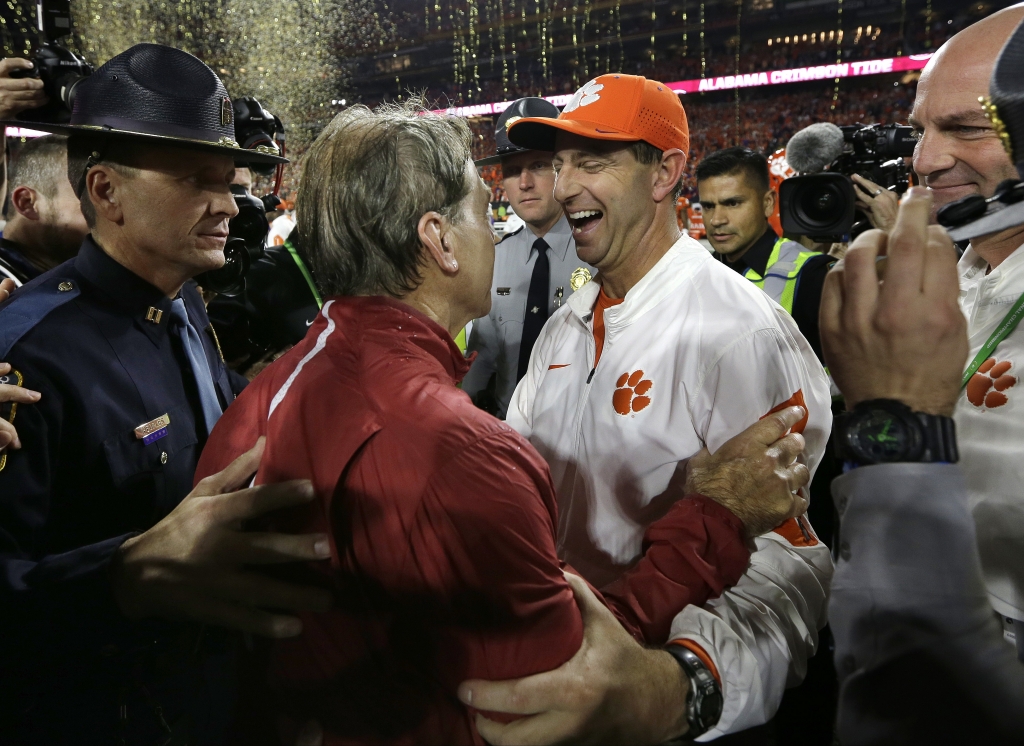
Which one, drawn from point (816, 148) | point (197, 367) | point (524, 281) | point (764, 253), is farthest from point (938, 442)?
point (816, 148)

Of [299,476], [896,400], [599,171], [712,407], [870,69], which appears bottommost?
[712,407]

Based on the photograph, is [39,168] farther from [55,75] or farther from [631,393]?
[631,393]

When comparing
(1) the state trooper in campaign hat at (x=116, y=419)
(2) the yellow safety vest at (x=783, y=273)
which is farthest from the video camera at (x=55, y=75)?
(2) the yellow safety vest at (x=783, y=273)

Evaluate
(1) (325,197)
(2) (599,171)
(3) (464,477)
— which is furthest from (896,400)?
(2) (599,171)

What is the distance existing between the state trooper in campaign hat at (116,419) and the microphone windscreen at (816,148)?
3.49 metres

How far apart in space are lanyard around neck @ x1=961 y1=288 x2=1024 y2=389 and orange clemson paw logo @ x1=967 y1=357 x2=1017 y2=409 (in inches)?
0.5

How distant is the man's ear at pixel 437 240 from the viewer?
1.24 m

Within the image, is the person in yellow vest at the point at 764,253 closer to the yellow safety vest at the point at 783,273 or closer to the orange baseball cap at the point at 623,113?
the yellow safety vest at the point at 783,273

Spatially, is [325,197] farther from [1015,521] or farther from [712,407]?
[1015,521]

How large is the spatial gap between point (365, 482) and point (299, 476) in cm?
12

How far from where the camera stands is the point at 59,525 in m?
1.54

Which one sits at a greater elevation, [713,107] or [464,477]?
[713,107]

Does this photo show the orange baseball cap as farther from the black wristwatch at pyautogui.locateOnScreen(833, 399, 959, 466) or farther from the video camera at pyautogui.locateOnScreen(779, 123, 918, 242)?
the black wristwatch at pyautogui.locateOnScreen(833, 399, 959, 466)

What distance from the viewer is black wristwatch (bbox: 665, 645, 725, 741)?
1268mm
